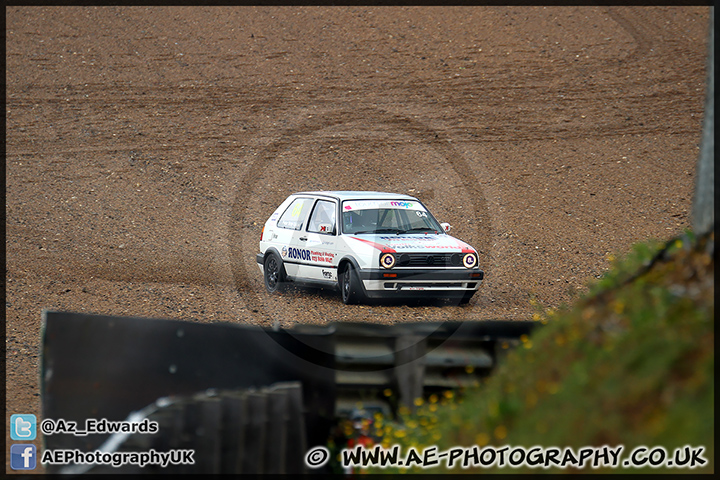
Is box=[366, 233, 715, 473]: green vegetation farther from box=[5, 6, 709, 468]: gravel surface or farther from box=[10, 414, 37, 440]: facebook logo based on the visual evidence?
box=[5, 6, 709, 468]: gravel surface

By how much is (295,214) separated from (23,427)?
21.0 ft

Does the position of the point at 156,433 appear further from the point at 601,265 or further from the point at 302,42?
the point at 302,42

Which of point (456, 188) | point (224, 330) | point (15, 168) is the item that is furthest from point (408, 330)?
point (15, 168)

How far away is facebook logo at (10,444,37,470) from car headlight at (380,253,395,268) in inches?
211

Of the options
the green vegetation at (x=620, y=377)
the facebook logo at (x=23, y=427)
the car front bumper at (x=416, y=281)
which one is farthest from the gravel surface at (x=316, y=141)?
the green vegetation at (x=620, y=377)

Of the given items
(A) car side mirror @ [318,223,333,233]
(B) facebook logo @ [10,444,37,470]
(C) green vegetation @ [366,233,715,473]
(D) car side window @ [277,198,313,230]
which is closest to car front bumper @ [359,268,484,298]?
(A) car side mirror @ [318,223,333,233]

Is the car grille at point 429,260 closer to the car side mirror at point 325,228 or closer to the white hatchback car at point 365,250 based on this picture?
the white hatchback car at point 365,250

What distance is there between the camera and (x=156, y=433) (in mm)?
4445

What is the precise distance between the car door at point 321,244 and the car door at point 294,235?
0.09m

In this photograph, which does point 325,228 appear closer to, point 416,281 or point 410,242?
point 410,242

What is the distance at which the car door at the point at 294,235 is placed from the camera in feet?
37.0

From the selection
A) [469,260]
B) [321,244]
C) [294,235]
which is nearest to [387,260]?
[469,260]

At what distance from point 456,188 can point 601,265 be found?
715 cm

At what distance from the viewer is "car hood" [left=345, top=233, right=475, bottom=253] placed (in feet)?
32.9
